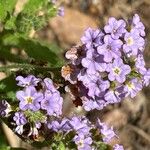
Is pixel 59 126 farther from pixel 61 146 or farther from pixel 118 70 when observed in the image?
pixel 118 70

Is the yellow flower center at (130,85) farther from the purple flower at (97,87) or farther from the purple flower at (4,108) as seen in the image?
the purple flower at (4,108)

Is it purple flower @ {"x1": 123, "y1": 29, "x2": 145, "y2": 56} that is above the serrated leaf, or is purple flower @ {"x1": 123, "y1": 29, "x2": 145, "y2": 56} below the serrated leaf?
above

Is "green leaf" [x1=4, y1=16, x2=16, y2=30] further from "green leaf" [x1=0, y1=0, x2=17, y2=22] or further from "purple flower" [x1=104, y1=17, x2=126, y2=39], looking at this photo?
"purple flower" [x1=104, y1=17, x2=126, y2=39]

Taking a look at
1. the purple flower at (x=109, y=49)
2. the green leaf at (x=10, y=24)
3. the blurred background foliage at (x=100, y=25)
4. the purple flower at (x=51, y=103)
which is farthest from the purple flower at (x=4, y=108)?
the blurred background foliage at (x=100, y=25)

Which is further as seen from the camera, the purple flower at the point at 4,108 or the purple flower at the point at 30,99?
the purple flower at the point at 4,108

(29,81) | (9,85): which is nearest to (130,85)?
(29,81)

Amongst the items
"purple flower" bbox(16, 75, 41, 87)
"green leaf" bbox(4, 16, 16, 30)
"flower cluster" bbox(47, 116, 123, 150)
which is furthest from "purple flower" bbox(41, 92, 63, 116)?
"green leaf" bbox(4, 16, 16, 30)
